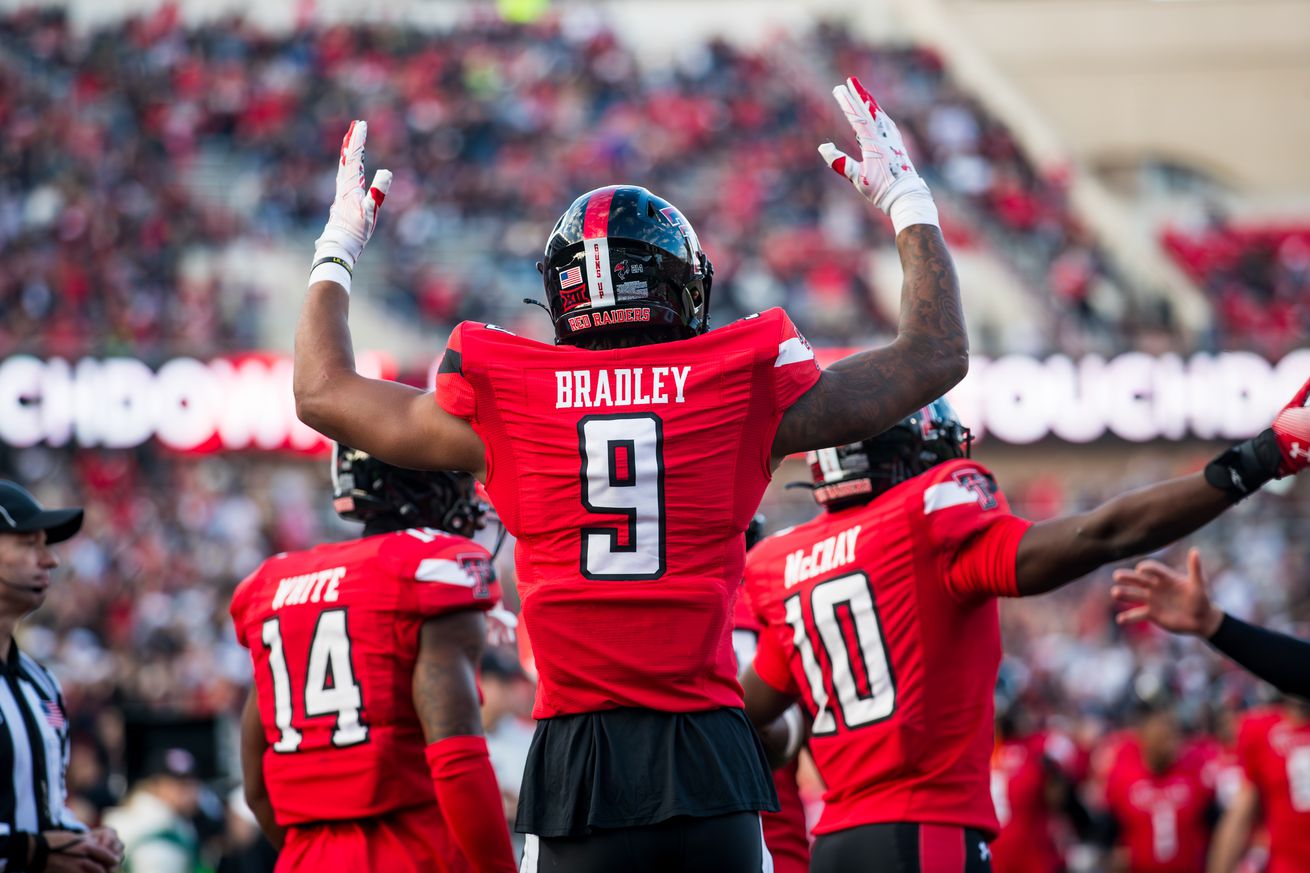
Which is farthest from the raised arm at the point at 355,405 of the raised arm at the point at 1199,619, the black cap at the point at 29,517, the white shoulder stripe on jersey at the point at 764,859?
the black cap at the point at 29,517

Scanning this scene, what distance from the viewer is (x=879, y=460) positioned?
183 inches

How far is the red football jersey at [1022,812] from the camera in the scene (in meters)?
9.04

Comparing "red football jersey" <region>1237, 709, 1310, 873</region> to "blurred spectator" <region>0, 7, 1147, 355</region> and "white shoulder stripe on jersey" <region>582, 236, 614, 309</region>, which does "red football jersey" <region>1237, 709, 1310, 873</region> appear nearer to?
"white shoulder stripe on jersey" <region>582, 236, 614, 309</region>

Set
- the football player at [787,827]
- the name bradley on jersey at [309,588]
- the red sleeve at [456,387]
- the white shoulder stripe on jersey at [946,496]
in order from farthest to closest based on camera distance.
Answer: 1. the football player at [787,827]
2. the name bradley on jersey at [309,588]
3. the white shoulder stripe on jersey at [946,496]
4. the red sleeve at [456,387]

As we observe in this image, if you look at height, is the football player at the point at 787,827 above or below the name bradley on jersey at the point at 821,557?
below

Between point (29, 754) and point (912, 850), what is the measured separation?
2458 millimetres

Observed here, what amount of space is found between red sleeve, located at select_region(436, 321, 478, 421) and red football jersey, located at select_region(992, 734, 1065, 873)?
20.7 feet

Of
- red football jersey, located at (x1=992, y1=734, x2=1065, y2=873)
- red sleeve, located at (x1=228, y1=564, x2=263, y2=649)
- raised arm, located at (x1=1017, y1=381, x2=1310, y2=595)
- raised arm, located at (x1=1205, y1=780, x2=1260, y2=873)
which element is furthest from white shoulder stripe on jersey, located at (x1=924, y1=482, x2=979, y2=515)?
red football jersey, located at (x1=992, y1=734, x2=1065, y2=873)

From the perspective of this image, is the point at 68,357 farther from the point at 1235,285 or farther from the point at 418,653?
the point at 1235,285

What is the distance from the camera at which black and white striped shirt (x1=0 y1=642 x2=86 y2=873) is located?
4590 mm

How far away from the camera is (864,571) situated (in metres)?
4.37

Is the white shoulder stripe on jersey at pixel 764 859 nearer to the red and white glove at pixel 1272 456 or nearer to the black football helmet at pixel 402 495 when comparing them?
the red and white glove at pixel 1272 456

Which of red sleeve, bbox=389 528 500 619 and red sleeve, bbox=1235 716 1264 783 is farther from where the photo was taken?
red sleeve, bbox=1235 716 1264 783

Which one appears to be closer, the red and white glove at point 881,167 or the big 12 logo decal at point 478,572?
the red and white glove at point 881,167
